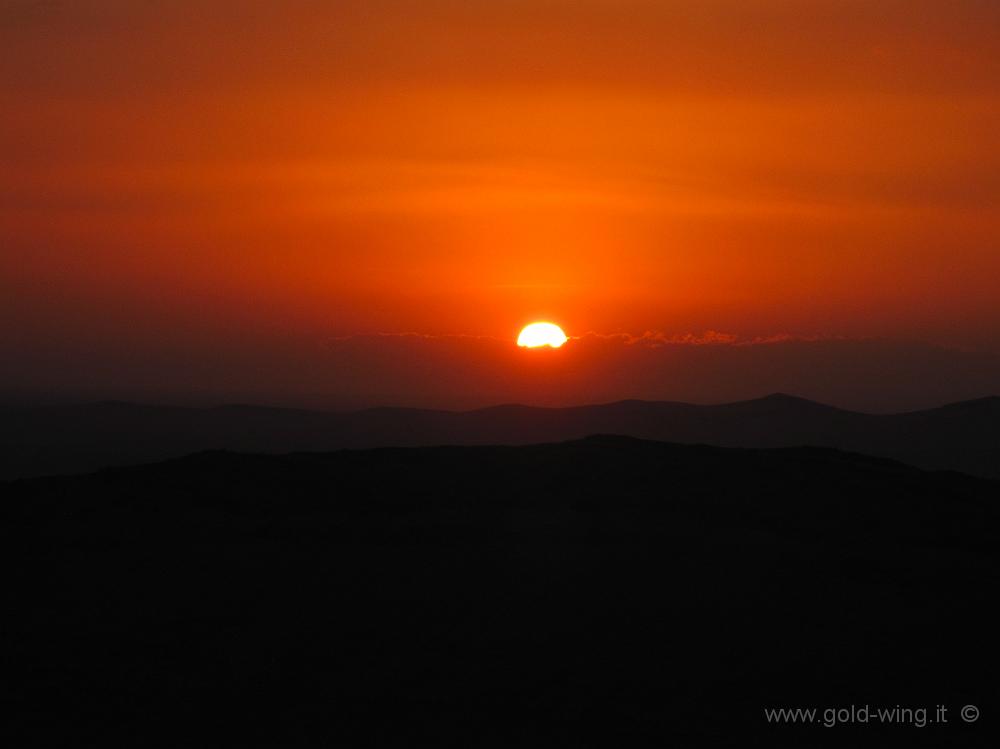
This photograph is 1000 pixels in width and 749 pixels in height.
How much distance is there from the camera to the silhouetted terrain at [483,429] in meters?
55.0

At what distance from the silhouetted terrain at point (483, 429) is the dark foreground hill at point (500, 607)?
32922 mm

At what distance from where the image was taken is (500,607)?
11891 millimetres

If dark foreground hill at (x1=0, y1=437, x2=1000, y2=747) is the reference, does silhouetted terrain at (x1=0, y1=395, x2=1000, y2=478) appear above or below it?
above

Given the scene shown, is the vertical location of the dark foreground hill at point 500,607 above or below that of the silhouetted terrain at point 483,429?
below

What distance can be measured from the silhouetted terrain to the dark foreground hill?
32.9 m

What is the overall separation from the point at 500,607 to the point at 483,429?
54.3 m

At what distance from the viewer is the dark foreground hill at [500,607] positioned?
9609 mm

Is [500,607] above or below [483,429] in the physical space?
below

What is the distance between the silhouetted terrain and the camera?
55000 millimetres

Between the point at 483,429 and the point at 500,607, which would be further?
the point at 483,429

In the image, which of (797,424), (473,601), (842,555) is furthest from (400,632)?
(797,424)

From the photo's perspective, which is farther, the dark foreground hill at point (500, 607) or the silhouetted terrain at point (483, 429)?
the silhouetted terrain at point (483, 429)

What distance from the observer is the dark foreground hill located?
31.5 ft

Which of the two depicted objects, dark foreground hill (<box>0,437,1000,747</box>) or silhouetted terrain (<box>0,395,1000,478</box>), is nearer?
dark foreground hill (<box>0,437,1000,747</box>)
